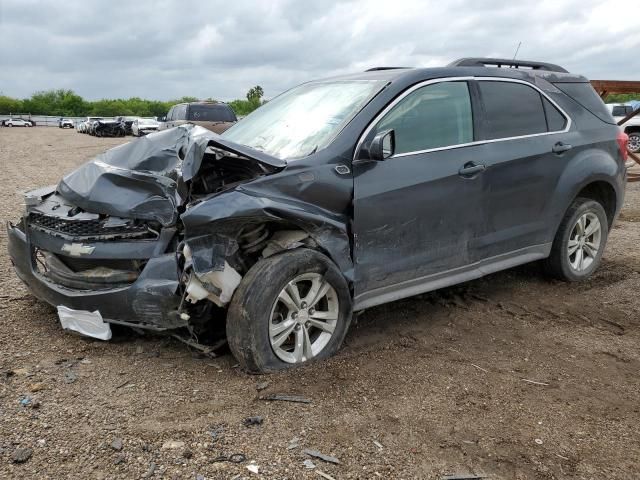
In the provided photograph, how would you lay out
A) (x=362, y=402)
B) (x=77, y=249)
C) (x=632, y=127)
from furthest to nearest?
(x=632, y=127)
(x=77, y=249)
(x=362, y=402)

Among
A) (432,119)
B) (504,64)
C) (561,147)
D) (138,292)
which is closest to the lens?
(138,292)

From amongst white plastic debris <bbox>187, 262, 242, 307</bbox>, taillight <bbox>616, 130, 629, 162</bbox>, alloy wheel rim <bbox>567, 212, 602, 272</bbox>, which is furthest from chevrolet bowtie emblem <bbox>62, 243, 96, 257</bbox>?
taillight <bbox>616, 130, 629, 162</bbox>

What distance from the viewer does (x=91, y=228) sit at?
139 inches

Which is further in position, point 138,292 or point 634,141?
point 634,141

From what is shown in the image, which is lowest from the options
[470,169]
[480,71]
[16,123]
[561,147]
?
[470,169]

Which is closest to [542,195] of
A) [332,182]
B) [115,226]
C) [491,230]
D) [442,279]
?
[491,230]

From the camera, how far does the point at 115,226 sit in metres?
3.48

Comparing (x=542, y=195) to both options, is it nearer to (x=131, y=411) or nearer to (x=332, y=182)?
(x=332, y=182)

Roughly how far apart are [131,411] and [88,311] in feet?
2.65

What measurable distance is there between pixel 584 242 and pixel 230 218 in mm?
3527

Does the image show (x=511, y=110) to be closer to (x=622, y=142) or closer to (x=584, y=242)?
(x=622, y=142)

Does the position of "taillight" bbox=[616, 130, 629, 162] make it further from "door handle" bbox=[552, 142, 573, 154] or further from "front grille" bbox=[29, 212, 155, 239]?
"front grille" bbox=[29, 212, 155, 239]

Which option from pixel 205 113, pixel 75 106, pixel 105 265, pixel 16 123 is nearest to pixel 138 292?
pixel 105 265

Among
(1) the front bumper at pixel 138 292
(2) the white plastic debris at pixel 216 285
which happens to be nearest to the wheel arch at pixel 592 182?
(2) the white plastic debris at pixel 216 285
